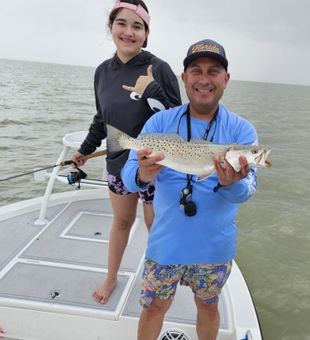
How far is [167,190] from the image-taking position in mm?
2395

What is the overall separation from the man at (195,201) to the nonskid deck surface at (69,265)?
0.85m

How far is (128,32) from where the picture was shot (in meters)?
2.84

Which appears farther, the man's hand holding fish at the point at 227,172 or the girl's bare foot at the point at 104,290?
the girl's bare foot at the point at 104,290

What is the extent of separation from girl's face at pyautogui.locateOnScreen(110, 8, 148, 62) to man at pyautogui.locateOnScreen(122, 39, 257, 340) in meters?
0.64

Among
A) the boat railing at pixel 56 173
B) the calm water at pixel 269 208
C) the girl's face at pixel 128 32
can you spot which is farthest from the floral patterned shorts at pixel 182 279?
the calm water at pixel 269 208

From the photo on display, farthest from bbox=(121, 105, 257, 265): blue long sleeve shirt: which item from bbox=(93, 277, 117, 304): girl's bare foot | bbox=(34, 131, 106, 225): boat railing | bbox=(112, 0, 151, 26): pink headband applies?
bbox=(34, 131, 106, 225): boat railing

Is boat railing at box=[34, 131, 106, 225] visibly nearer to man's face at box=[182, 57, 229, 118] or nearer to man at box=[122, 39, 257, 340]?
man at box=[122, 39, 257, 340]

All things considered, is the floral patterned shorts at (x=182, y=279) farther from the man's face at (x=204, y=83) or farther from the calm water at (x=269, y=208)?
the calm water at (x=269, y=208)

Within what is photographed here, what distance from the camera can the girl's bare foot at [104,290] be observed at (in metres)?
3.26

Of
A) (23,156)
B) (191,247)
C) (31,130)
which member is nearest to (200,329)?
(191,247)

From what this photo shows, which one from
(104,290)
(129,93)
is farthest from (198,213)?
(104,290)

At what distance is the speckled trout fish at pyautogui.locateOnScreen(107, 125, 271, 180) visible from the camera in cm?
213

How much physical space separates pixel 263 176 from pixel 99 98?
34.1 ft

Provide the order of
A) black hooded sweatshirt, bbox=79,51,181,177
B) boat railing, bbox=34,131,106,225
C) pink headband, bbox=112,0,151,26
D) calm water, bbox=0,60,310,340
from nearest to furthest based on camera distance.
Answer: pink headband, bbox=112,0,151,26, black hooded sweatshirt, bbox=79,51,181,177, boat railing, bbox=34,131,106,225, calm water, bbox=0,60,310,340
